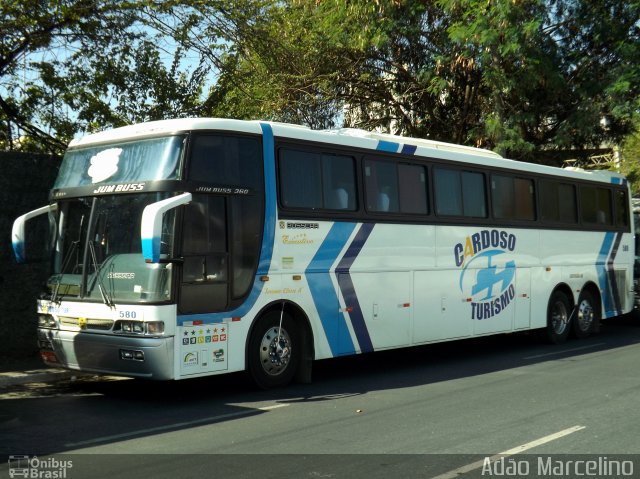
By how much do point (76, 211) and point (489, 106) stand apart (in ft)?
40.2

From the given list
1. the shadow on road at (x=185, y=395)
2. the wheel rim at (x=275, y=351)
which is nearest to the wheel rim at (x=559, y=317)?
the shadow on road at (x=185, y=395)

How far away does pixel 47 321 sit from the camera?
9.77m

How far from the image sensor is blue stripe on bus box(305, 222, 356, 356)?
10602 mm

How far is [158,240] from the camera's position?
26.5 feet

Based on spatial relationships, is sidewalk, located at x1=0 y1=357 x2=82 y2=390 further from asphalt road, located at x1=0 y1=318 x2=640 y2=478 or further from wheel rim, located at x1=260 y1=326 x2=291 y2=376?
wheel rim, located at x1=260 y1=326 x2=291 y2=376

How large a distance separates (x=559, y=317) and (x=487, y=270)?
320cm

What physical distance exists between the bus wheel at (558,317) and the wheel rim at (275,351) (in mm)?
7158

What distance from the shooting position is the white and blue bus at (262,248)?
8.94 metres

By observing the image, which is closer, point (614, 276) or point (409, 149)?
point (409, 149)

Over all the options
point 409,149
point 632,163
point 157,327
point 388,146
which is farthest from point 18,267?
point 632,163

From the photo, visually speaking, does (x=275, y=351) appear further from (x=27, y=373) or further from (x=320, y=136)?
(x=27, y=373)

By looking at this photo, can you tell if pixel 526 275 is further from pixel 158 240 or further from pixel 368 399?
pixel 158 240

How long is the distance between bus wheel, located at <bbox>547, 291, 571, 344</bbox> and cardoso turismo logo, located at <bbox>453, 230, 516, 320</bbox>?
5.54 ft

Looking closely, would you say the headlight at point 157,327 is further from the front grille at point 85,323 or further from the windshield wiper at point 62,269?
the windshield wiper at point 62,269
